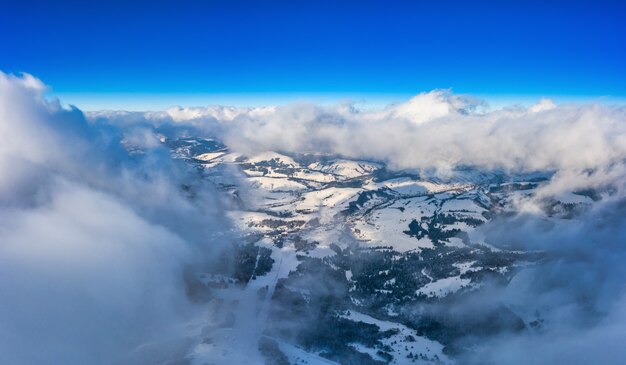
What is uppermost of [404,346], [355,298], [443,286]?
[443,286]

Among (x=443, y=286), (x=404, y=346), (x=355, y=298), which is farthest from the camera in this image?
(x=443, y=286)

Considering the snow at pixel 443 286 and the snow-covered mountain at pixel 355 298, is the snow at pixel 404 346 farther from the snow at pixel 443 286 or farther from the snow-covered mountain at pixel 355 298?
the snow at pixel 443 286

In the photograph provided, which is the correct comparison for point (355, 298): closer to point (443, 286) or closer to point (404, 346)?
point (404, 346)

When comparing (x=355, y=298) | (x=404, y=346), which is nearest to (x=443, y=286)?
(x=355, y=298)

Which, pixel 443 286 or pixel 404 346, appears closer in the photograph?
pixel 404 346

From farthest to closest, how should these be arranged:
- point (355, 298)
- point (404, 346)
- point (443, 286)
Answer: point (443, 286) → point (355, 298) → point (404, 346)

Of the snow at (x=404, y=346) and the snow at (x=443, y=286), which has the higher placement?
the snow at (x=443, y=286)

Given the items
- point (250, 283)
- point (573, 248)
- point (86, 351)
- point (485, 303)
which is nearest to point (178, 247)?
point (250, 283)

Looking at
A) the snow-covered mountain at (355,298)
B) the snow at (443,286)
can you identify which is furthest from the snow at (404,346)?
the snow at (443,286)

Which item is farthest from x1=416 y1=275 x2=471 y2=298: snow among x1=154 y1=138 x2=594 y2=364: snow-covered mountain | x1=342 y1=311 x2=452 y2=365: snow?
x1=342 y1=311 x2=452 y2=365: snow

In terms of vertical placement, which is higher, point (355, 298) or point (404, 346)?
point (355, 298)

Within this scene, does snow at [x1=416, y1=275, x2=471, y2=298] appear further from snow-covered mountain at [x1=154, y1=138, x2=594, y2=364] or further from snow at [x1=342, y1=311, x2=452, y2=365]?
snow at [x1=342, y1=311, x2=452, y2=365]
